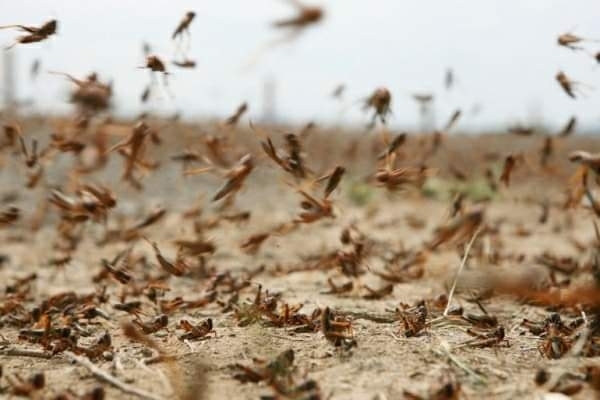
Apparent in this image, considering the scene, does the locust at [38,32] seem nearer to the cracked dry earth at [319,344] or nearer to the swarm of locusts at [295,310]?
the swarm of locusts at [295,310]

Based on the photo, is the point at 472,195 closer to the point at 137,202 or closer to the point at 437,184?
the point at 437,184

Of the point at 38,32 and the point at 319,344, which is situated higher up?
the point at 38,32

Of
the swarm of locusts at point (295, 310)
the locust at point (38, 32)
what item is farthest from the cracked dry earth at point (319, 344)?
the locust at point (38, 32)

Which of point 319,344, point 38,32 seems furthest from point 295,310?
point 38,32

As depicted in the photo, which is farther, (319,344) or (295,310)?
(295,310)

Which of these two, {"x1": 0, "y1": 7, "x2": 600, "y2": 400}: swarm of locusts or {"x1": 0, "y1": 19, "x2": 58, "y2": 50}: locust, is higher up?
{"x1": 0, "y1": 19, "x2": 58, "y2": 50}: locust

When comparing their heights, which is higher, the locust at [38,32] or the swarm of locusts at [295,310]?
the locust at [38,32]

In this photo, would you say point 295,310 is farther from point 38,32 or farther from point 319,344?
point 38,32

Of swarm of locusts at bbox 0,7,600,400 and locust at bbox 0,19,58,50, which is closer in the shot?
swarm of locusts at bbox 0,7,600,400

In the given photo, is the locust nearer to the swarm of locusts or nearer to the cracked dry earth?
the swarm of locusts

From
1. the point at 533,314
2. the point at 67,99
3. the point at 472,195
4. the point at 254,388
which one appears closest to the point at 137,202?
the point at 472,195

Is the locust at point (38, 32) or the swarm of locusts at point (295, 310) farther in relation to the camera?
the locust at point (38, 32)

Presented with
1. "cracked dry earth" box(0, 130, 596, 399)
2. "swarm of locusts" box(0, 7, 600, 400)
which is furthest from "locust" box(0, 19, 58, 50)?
"cracked dry earth" box(0, 130, 596, 399)
